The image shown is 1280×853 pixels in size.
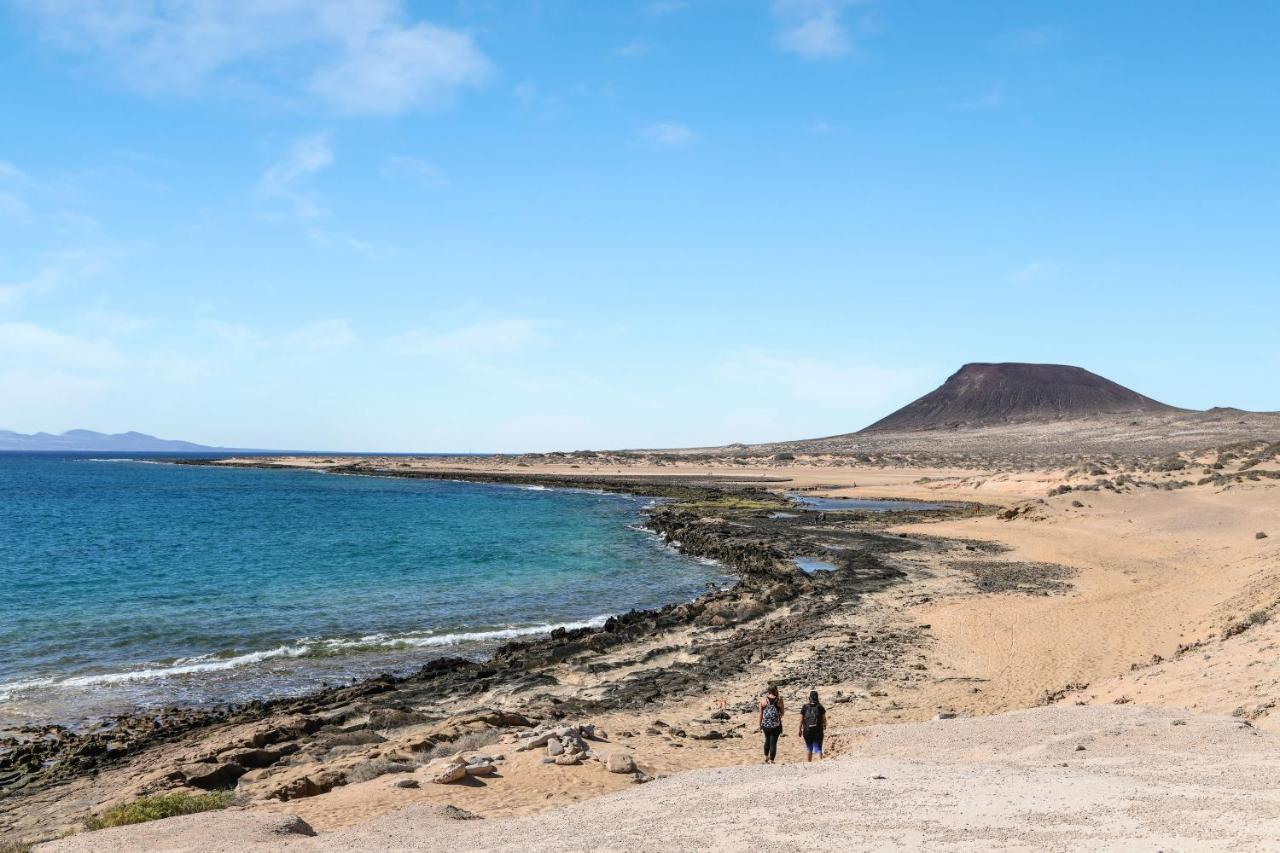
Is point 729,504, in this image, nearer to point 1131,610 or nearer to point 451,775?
point 1131,610

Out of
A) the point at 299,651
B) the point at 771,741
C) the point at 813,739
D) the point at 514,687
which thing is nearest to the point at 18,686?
the point at 299,651

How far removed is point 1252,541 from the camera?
33.3 meters

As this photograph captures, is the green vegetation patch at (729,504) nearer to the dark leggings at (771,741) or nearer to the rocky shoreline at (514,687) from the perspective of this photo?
the rocky shoreline at (514,687)

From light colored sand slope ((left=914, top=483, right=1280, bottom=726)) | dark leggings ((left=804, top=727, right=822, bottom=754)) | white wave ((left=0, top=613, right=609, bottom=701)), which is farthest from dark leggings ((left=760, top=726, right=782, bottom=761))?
white wave ((left=0, top=613, right=609, bottom=701))

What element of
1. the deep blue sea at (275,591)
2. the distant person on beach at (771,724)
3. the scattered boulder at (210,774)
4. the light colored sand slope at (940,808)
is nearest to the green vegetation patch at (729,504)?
the deep blue sea at (275,591)

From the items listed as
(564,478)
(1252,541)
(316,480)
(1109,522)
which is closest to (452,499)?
(564,478)

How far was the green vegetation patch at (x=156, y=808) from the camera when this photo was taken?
10742mm

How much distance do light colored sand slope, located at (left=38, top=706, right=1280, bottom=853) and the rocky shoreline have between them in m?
3.94

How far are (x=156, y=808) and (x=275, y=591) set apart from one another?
20699 mm

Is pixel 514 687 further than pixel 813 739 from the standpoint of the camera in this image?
Yes

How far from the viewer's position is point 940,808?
356 inches

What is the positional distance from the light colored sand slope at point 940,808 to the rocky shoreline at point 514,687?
394 centimetres

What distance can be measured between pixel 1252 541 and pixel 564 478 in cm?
8016

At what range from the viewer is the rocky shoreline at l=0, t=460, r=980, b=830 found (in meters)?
14.2
